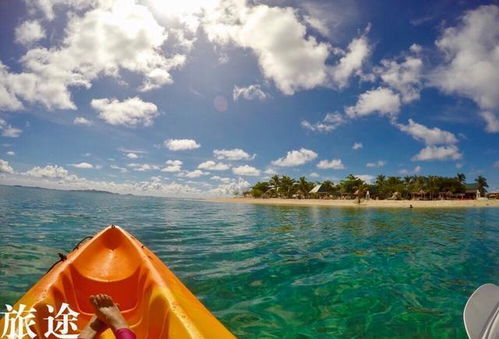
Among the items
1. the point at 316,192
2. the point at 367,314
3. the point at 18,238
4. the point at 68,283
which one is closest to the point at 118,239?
the point at 68,283

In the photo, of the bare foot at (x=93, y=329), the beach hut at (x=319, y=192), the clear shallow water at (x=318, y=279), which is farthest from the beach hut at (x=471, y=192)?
the bare foot at (x=93, y=329)

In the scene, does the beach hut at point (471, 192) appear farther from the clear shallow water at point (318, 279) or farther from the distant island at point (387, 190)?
the clear shallow water at point (318, 279)

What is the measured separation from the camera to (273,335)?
408 cm

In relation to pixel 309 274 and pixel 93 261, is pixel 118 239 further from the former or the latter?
pixel 309 274

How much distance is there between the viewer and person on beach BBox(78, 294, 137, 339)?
272cm

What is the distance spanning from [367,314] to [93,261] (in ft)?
17.0

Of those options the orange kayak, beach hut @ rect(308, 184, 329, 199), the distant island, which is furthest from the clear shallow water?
beach hut @ rect(308, 184, 329, 199)

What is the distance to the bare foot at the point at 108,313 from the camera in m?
2.80

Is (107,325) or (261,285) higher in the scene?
(107,325)

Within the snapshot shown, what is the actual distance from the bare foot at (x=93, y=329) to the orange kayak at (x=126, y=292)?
0.36 m

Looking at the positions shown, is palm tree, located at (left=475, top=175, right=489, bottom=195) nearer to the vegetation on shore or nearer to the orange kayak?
the vegetation on shore

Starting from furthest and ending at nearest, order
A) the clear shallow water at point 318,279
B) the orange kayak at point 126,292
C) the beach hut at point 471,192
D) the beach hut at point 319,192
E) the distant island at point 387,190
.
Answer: the beach hut at point 319,192, the beach hut at point 471,192, the distant island at point 387,190, the clear shallow water at point 318,279, the orange kayak at point 126,292

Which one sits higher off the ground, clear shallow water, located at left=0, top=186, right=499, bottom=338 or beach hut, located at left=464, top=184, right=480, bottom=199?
beach hut, located at left=464, top=184, right=480, bottom=199

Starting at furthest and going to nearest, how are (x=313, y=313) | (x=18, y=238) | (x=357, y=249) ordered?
(x=18, y=238) → (x=357, y=249) → (x=313, y=313)
